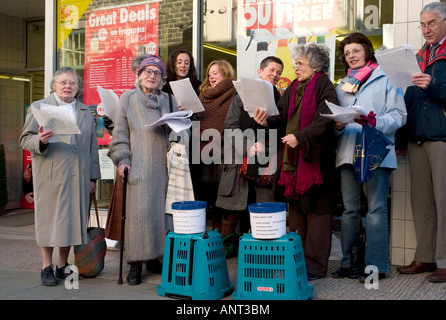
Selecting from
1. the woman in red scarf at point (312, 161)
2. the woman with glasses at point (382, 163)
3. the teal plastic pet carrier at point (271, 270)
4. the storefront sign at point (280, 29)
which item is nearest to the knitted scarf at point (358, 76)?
the woman with glasses at point (382, 163)

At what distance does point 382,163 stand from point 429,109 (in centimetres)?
61

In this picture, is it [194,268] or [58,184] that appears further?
[58,184]

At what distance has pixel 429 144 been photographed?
Answer: 15.0ft

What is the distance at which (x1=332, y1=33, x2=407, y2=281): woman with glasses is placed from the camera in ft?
14.8

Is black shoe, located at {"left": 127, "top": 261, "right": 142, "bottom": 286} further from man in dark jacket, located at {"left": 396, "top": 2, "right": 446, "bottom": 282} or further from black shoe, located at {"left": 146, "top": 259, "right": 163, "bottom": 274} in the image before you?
man in dark jacket, located at {"left": 396, "top": 2, "right": 446, "bottom": 282}

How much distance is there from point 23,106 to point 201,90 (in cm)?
572

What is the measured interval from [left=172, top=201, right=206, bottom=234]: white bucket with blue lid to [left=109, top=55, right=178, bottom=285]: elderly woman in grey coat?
0.55 metres

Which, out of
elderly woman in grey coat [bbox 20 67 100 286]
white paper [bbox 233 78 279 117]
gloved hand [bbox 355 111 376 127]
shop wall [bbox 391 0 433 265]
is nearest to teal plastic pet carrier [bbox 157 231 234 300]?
elderly woman in grey coat [bbox 20 67 100 286]

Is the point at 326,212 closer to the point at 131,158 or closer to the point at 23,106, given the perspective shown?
the point at 131,158

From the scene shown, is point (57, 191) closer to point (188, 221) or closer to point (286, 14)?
point (188, 221)

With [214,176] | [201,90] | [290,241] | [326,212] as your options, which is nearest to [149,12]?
[201,90]

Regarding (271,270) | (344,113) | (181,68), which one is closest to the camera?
(271,270)

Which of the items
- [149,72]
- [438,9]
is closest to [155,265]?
[149,72]
